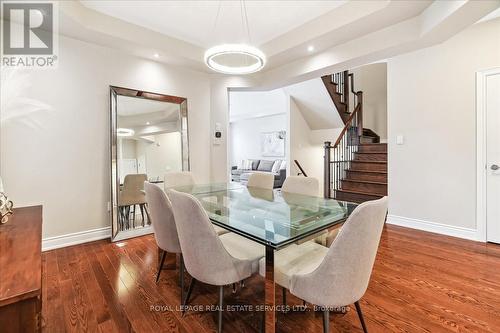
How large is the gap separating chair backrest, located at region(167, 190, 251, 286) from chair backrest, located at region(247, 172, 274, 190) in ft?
5.31

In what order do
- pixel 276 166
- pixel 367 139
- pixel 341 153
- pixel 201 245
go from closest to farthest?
pixel 201 245 → pixel 341 153 → pixel 367 139 → pixel 276 166

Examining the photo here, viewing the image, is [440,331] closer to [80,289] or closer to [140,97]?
[80,289]

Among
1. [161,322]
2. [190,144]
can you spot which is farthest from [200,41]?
[161,322]

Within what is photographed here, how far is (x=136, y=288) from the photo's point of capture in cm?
197

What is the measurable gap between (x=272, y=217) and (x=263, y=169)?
6.80m

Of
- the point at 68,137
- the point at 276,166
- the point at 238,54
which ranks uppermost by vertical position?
the point at 238,54

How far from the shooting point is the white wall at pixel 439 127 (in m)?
2.88

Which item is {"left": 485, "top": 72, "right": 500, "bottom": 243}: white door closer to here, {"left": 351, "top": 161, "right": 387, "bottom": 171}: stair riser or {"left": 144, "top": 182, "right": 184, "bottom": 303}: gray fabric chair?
{"left": 351, "top": 161, "right": 387, "bottom": 171}: stair riser

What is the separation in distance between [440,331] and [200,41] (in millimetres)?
3943

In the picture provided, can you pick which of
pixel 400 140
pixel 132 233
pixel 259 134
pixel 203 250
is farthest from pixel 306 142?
pixel 203 250

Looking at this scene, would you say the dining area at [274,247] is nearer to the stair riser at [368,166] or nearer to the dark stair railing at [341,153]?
the dark stair railing at [341,153]

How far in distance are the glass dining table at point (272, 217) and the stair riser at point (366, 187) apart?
2669 mm

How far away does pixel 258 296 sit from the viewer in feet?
6.19

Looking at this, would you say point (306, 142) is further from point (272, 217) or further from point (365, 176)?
point (272, 217)
